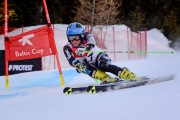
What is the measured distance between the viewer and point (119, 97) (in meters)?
5.37

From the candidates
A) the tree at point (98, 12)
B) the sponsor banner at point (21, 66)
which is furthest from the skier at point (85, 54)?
the tree at point (98, 12)

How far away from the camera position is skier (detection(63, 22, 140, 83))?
746 centimetres

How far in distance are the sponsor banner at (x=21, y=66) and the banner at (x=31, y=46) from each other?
2.83 m

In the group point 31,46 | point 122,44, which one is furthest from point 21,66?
point 122,44

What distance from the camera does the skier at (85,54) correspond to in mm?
7459

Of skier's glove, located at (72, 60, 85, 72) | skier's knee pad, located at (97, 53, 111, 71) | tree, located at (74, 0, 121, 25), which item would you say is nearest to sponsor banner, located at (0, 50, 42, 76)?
skier's glove, located at (72, 60, 85, 72)

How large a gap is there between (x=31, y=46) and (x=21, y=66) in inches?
120

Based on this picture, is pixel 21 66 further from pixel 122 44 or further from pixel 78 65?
→ pixel 122 44

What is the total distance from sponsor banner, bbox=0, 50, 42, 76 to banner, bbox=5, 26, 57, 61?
283cm

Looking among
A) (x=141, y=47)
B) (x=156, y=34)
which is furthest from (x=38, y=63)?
(x=156, y=34)

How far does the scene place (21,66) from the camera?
37.1ft

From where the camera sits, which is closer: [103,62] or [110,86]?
[110,86]

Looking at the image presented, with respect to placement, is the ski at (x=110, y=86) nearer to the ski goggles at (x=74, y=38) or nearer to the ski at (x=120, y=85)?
the ski at (x=120, y=85)

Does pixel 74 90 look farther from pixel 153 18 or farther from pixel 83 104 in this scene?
pixel 153 18
